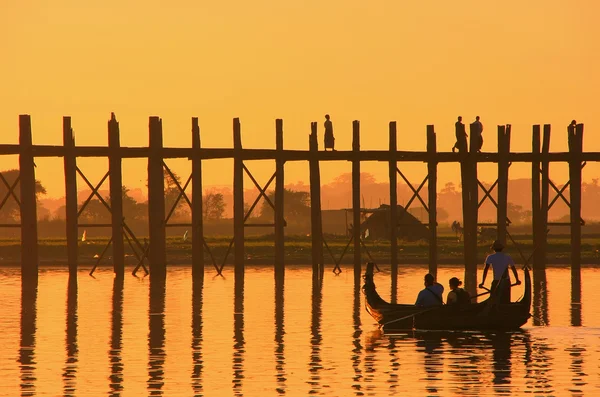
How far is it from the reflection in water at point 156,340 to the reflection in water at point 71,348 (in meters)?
1.02

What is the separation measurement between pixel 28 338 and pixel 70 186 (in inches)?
586

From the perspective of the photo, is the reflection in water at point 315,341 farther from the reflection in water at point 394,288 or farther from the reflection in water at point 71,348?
the reflection in water at point 71,348

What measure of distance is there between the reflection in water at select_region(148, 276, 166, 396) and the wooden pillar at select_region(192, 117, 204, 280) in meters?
2.67

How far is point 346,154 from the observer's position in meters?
41.3

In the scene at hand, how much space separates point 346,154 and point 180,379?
22549 mm

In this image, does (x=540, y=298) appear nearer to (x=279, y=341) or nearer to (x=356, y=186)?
(x=356, y=186)

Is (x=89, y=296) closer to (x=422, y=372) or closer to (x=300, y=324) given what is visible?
(x=300, y=324)

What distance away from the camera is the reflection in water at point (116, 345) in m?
18.8

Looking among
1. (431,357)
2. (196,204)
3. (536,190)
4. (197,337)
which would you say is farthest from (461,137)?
(431,357)

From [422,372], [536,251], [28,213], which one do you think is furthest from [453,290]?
[536,251]

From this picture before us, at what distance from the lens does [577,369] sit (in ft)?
65.7

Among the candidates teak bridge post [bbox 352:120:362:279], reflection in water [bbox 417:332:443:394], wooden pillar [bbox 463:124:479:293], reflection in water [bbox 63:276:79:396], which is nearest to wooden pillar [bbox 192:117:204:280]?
teak bridge post [bbox 352:120:362:279]

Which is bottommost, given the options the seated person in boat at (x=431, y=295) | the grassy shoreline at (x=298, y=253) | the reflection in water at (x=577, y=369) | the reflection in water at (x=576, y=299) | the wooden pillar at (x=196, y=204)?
the reflection in water at (x=577, y=369)

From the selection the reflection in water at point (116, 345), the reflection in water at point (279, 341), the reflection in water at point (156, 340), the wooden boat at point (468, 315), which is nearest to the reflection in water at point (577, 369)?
the wooden boat at point (468, 315)
